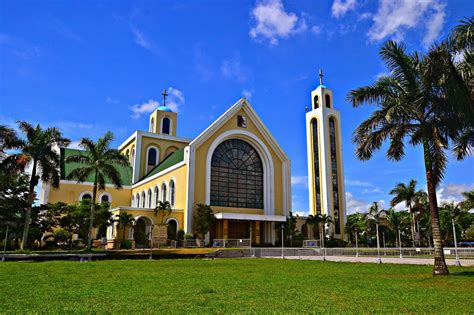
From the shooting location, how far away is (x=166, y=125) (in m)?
61.4

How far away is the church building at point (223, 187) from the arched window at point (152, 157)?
3.93 metres

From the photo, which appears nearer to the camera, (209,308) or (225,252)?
(209,308)

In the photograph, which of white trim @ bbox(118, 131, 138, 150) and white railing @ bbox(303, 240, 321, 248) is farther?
white trim @ bbox(118, 131, 138, 150)

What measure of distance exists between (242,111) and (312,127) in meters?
16.9

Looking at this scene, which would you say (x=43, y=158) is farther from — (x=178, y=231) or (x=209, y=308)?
(x=209, y=308)

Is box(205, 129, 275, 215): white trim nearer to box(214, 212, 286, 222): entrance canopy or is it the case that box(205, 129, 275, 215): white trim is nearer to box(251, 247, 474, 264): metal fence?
box(214, 212, 286, 222): entrance canopy

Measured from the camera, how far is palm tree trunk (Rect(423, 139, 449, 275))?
1434 cm

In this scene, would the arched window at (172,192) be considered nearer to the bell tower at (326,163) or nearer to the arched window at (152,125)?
the arched window at (152,125)

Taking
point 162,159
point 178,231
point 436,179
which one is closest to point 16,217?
point 178,231

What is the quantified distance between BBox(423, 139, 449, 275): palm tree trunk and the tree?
25394 mm

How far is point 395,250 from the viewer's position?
87.3ft

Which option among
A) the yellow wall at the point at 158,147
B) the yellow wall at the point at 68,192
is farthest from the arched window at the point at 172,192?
the yellow wall at the point at 158,147

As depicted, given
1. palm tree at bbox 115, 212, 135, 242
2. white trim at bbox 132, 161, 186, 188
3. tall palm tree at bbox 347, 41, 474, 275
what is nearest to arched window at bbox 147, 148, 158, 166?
white trim at bbox 132, 161, 186, 188

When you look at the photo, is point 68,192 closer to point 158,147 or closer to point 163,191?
point 163,191
